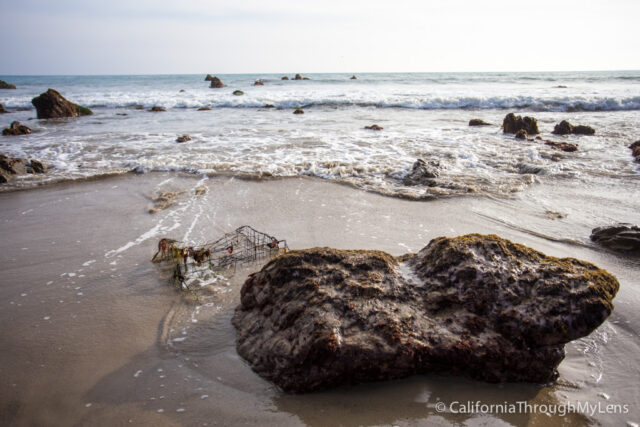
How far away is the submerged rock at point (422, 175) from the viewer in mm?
6589

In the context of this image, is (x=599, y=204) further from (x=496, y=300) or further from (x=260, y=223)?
(x=260, y=223)

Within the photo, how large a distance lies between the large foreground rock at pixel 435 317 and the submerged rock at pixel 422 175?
4.20 m

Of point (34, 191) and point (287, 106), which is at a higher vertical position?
point (287, 106)

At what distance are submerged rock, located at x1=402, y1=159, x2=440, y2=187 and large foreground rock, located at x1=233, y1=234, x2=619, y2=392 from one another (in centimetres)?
420

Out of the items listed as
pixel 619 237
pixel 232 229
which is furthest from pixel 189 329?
pixel 619 237

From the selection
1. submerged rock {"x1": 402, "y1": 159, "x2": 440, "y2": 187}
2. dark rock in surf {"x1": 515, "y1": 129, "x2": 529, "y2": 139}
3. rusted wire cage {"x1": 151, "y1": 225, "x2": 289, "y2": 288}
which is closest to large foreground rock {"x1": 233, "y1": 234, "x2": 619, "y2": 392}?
rusted wire cage {"x1": 151, "y1": 225, "x2": 289, "y2": 288}

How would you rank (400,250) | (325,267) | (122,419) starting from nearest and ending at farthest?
(122,419) < (325,267) < (400,250)

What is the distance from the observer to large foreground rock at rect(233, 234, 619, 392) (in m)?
2.10

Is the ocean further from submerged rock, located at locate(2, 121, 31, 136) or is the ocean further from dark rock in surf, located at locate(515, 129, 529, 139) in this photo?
dark rock in surf, located at locate(515, 129, 529, 139)

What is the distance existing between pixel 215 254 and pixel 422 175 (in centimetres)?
441

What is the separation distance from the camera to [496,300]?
2244 millimetres

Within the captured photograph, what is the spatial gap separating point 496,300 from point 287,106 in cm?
2205

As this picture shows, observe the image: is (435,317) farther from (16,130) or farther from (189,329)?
(16,130)

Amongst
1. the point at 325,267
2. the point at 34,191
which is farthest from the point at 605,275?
the point at 34,191
